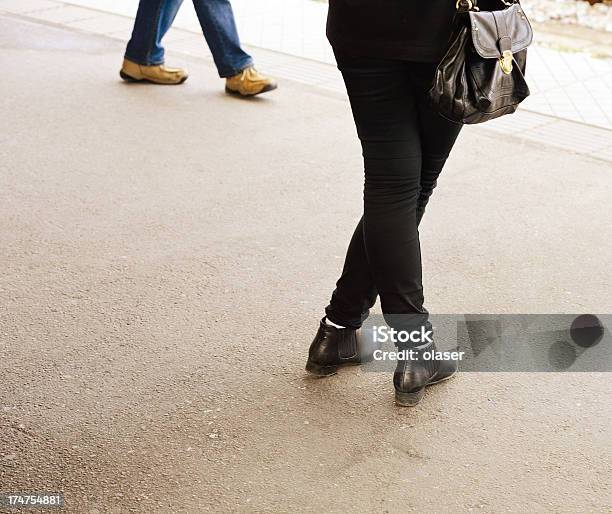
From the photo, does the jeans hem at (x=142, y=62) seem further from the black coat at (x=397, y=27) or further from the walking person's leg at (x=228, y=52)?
the black coat at (x=397, y=27)

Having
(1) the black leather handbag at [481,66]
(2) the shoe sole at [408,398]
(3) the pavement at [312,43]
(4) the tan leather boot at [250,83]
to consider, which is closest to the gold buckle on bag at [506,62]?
(1) the black leather handbag at [481,66]

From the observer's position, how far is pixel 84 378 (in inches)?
117

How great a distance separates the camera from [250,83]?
18.9ft

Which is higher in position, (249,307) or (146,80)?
(249,307)

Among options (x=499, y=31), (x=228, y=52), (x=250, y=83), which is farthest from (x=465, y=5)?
(x=228, y=52)

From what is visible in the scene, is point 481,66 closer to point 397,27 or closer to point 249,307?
point 397,27

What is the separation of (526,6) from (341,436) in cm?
679

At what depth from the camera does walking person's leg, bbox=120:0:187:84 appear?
5953mm

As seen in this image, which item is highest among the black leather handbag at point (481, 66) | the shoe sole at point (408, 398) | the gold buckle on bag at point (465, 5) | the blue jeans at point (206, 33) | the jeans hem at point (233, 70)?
the gold buckle on bag at point (465, 5)

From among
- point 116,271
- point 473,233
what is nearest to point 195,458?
point 116,271

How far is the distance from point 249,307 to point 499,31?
141cm

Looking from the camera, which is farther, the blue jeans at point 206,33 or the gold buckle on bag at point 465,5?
the blue jeans at point 206,33

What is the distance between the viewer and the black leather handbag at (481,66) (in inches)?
93.4

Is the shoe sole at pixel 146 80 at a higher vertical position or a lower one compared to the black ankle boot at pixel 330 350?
lower
